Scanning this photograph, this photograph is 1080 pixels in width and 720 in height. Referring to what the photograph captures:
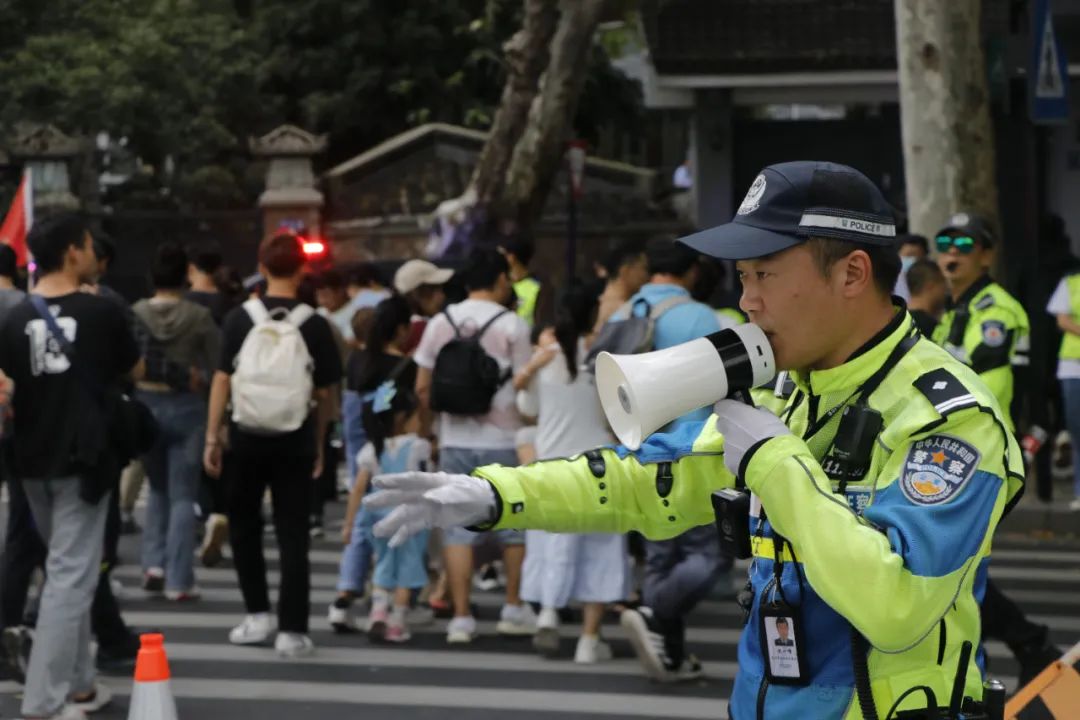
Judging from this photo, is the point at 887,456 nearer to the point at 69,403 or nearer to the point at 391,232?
the point at 69,403

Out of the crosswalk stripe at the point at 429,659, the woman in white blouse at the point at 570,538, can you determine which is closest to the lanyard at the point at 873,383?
the crosswalk stripe at the point at 429,659

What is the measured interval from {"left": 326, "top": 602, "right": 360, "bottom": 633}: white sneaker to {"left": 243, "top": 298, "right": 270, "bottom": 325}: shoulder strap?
155 centimetres

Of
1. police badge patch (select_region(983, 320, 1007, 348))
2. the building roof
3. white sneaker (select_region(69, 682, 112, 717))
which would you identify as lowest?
white sneaker (select_region(69, 682, 112, 717))

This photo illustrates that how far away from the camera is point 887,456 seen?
2.91 metres

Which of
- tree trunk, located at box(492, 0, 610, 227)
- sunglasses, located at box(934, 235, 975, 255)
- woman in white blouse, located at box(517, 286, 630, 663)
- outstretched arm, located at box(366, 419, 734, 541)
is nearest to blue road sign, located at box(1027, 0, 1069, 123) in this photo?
sunglasses, located at box(934, 235, 975, 255)

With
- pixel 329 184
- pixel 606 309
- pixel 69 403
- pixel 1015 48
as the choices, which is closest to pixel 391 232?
pixel 329 184

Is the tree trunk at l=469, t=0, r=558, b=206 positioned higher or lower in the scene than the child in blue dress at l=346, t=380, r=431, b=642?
higher

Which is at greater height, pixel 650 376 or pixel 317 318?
pixel 650 376

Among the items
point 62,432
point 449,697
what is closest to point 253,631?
point 449,697

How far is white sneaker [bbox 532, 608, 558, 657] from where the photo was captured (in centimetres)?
842

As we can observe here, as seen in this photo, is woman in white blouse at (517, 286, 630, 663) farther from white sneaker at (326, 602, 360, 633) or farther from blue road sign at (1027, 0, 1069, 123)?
blue road sign at (1027, 0, 1069, 123)

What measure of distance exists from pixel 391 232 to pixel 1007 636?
59.1 feet

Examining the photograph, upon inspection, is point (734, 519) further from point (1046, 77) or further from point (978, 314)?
point (1046, 77)

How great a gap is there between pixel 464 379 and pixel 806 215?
558 cm
